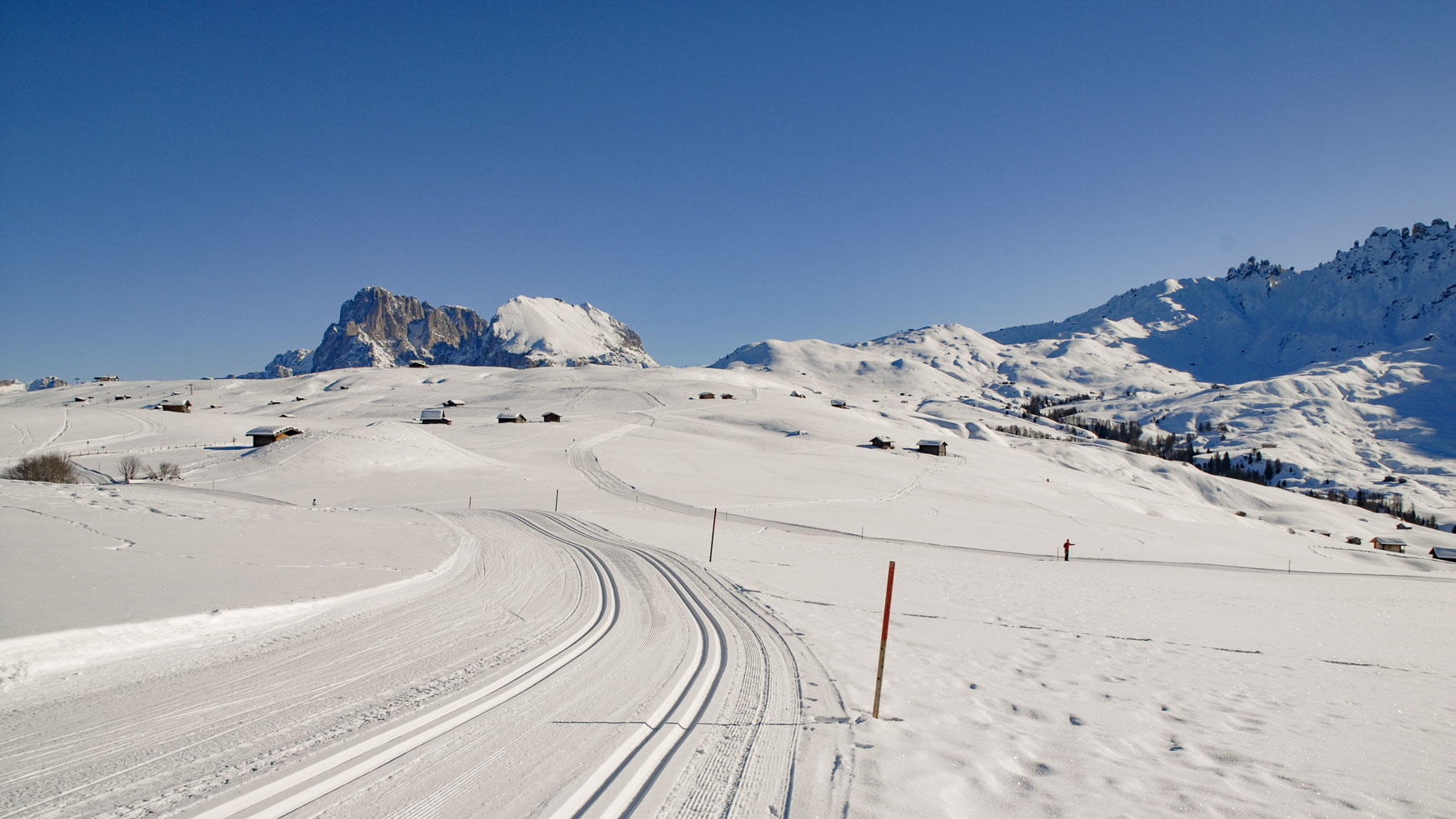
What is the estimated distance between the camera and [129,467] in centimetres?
4159

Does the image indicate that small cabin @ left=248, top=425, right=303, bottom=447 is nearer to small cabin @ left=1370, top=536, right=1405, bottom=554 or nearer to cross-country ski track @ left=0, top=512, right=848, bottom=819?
cross-country ski track @ left=0, top=512, right=848, bottom=819

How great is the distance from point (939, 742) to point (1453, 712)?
28.5 ft

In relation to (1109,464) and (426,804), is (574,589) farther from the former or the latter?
(1109,464)

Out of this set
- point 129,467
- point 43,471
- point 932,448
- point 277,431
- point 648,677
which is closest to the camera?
point 648,677

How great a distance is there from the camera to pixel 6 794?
4.37 m

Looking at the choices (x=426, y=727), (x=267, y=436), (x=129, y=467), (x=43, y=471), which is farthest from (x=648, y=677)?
(x=267, y=436)

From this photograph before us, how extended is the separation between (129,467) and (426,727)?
2065 inches

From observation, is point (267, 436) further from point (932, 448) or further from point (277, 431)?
point (932, 448)

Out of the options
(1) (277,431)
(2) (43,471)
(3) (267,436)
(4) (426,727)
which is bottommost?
(2) (43,471)

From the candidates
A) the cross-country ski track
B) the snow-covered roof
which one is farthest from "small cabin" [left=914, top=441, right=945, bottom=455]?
the cross-country ski track

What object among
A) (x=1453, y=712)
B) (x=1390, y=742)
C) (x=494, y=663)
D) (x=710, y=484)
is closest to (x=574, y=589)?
(x=494, y=663)

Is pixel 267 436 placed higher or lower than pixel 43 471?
higher

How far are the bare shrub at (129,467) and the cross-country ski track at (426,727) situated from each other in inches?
1786

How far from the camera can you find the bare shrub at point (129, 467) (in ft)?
133
